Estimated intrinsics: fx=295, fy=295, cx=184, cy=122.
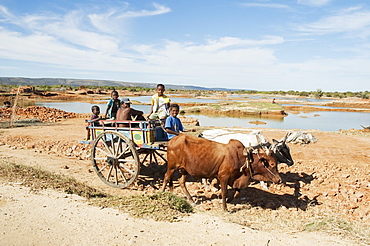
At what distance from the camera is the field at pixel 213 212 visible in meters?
3.91

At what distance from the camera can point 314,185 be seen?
23.9 feet

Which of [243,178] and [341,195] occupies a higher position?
[243,178]

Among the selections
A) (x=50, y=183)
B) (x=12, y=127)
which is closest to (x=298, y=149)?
(x=50, y=183)

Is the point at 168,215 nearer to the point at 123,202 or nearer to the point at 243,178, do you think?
the point at 123,202

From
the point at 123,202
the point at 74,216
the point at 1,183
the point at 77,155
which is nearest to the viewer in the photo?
the point at 74,216

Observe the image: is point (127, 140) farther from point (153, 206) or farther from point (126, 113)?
point (153, 206)

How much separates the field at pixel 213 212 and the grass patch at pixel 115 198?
17cm

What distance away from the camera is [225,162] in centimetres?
553

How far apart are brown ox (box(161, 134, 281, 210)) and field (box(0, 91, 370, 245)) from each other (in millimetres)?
651

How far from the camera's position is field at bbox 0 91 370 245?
3.91 meters

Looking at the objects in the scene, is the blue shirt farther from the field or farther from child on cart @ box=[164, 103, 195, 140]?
the field

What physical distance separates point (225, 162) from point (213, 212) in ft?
3.07

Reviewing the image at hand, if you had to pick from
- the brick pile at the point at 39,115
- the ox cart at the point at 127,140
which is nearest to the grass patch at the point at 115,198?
the ox cart at the point at 127,140

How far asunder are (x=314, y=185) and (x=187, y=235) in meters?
4.57
